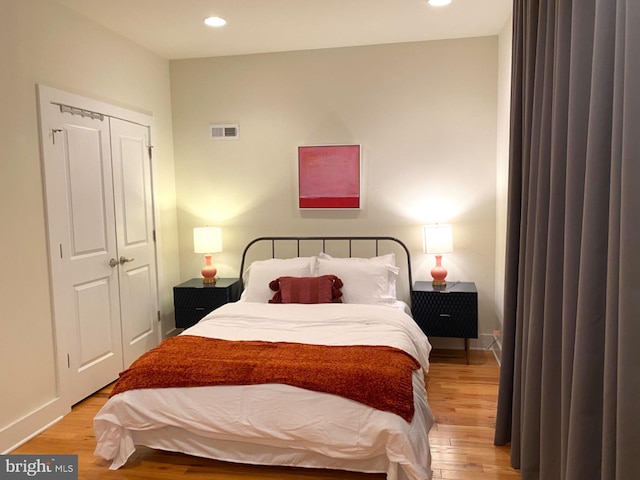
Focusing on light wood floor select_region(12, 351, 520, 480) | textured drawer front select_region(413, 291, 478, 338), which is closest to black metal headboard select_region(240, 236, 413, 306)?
textured drawer front select_region(413, 291, 478, 338)

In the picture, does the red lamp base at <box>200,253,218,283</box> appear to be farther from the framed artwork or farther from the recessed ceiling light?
the recessed ceiling light

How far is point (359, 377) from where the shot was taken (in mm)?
2354

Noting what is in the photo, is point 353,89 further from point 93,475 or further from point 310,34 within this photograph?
point 93,475

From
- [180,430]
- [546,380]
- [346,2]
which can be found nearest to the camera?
[546,380]

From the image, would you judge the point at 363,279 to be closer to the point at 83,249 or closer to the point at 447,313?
the point at 447,313

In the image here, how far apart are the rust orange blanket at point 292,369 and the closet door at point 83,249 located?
90cm

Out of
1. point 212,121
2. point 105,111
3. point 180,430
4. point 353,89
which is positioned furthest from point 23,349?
point 353,89

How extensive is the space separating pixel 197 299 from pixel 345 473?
2.24 m

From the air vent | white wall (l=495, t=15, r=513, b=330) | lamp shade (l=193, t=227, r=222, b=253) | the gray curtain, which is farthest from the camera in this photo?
the air vent

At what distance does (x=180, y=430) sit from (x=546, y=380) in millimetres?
1785

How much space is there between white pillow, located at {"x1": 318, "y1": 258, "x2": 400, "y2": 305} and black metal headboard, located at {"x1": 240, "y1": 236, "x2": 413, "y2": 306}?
38 centimetres

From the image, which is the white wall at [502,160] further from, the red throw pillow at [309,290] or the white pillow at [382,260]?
the red throw pillow at [309,290]

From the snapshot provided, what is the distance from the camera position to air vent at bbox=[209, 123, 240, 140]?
4.47 metres

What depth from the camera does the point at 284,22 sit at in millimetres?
3605
